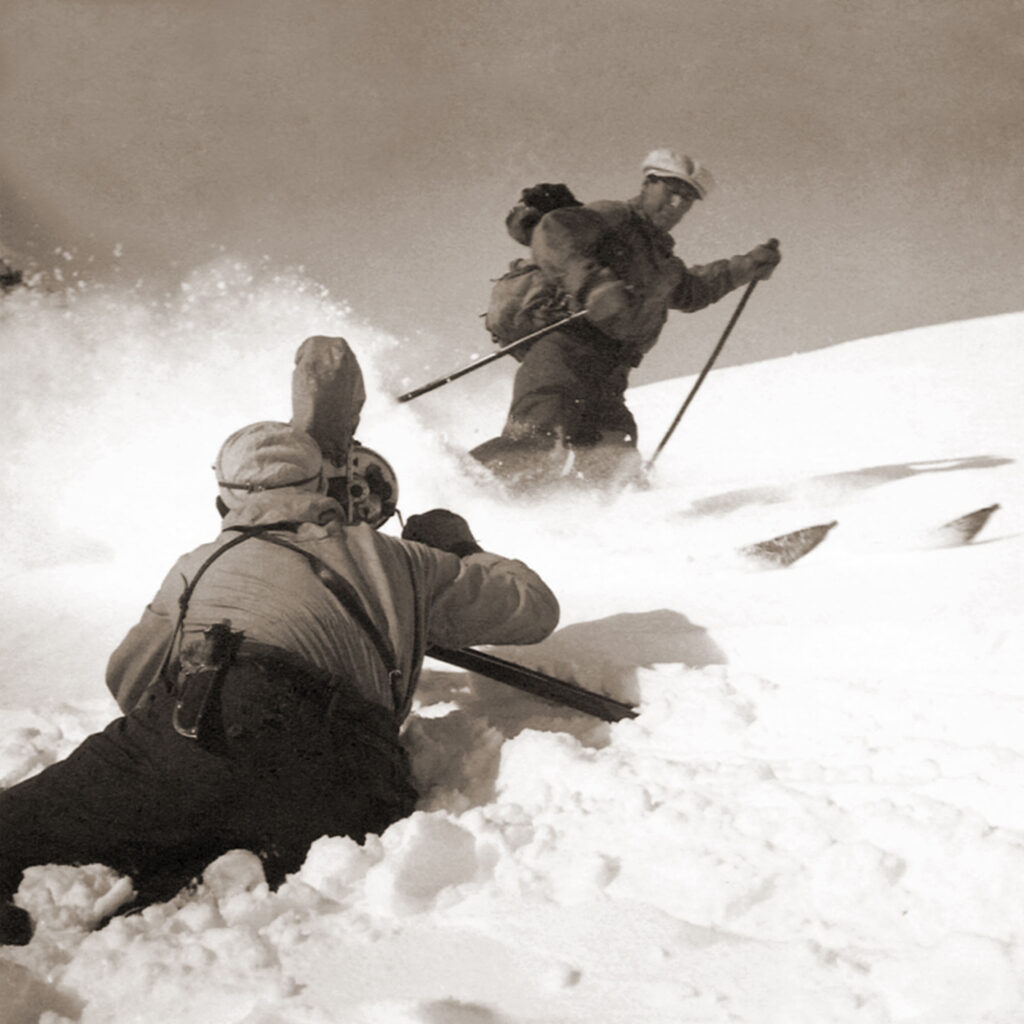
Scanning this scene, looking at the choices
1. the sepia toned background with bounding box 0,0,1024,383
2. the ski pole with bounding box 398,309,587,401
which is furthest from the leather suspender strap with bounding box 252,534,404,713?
the sepia toned background with bounding box 0,0,1024,383

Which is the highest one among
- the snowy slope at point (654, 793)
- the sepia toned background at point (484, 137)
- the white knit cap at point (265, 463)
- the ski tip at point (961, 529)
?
the sepia toned background at point (484, 137)

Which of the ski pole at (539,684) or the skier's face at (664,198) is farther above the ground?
the skier's face at (664,198)

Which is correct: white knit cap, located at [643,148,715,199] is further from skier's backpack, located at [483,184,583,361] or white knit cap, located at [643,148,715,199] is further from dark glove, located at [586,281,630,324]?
dark glove, located at [586,281,630,324]

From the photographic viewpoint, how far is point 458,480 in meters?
3.69

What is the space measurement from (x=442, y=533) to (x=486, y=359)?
1917 millimetres

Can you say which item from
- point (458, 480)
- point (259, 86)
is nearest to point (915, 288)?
point (458, 480)

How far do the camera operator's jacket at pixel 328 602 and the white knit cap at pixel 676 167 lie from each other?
2341 mm

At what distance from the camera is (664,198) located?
12.0ft

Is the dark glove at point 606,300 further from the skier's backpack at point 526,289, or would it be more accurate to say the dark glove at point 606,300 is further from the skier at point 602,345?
the skier's backpack at point 526,289

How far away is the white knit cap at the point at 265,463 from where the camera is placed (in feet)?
5.55

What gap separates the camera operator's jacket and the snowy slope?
193 millimetres

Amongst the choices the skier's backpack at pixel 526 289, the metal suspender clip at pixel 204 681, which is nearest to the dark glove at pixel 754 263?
the skier's backpack at pixel 526 289

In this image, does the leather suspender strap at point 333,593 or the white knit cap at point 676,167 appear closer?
the leather suspender strap at point 333,593

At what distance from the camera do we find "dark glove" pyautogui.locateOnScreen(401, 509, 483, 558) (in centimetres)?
190
